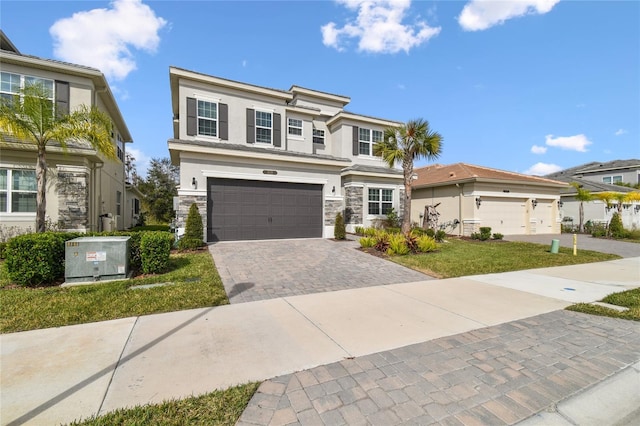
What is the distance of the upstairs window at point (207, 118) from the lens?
1353 centimetres

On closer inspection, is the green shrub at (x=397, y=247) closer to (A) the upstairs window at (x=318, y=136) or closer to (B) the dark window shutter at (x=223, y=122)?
(B) the dark window shutter at (x=223, y=122)

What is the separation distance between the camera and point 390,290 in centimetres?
654

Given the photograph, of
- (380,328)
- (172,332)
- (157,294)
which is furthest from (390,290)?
(157,294)

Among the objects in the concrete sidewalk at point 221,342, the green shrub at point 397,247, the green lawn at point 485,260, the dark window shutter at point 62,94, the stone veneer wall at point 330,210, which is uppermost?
the dark window shutter at point 62,94

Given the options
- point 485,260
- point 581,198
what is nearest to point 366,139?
point 485,260

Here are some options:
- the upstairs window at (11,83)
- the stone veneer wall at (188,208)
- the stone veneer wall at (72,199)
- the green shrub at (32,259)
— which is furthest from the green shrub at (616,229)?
the upstairs window at (11,83)

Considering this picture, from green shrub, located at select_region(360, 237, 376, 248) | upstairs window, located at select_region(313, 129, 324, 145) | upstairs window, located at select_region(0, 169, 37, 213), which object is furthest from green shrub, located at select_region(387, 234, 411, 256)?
upstairs window, located at select_region(0, 169, 37, 213)

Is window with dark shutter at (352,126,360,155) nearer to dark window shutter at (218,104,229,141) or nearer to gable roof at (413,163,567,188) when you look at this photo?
gable roof at (413,163,567,188)

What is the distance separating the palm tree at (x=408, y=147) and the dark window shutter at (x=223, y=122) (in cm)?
732

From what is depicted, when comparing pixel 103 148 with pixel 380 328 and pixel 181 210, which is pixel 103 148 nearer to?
pixel 181 210

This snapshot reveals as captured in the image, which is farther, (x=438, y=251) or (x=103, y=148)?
(x=438, y=251)

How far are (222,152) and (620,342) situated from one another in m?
12.6

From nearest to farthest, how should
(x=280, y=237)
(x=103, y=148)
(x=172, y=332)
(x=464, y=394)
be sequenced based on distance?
(x=464, y=394), (x=172, y=332), (x=103, y=148), (x=280, y=237)

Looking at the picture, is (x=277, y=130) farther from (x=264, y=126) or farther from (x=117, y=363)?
(x=117, y=363)
